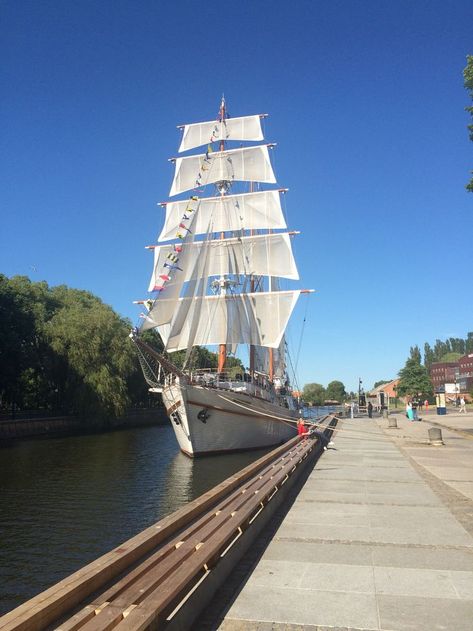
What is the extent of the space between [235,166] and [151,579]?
47682mm

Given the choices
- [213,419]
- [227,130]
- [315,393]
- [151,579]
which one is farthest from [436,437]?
[315,393]

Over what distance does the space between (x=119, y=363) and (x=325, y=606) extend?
42.9 metres

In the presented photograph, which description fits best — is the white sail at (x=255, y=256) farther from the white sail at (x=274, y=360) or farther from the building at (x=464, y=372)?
the building at (x=464, y=372)

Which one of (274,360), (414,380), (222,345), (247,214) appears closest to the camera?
(222,345)

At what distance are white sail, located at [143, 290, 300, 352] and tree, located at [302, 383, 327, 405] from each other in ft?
467

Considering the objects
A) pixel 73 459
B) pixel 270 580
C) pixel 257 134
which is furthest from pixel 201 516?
pixel 257 134

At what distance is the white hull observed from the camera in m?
27.7

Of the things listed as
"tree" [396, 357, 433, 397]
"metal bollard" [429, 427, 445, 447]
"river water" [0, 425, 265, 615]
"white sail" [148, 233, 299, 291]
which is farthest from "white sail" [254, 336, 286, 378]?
"tree" [396, 357, 433, 397]

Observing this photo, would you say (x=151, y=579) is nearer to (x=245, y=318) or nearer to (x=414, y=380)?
(x=245, y=318)

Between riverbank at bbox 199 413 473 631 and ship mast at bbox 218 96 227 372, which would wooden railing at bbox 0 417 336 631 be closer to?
riverbank at bbox 199 413 473 631

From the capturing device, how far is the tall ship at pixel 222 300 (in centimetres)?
2862

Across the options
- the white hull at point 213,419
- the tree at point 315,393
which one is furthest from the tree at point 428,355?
the white hull at point 213,419

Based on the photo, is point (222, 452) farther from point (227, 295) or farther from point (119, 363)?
point (119, 363)

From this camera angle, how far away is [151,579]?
4.54m
